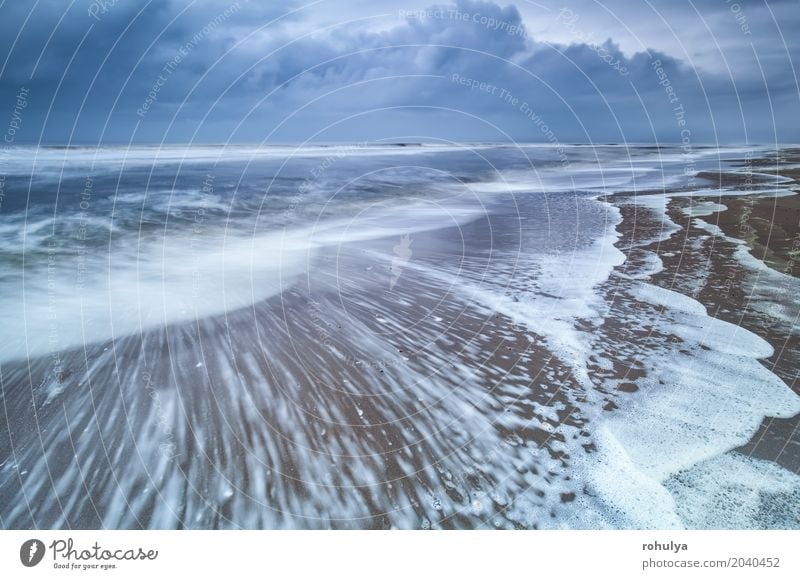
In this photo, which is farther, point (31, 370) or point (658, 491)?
point (31, 370)

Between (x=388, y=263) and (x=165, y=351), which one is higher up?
(x=388, y=263)

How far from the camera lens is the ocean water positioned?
3.54 metres

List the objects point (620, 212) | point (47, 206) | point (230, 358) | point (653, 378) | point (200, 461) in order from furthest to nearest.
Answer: point (47, 206), point (620, 212), point (230, 358), point (653, 378), point (200, 461)

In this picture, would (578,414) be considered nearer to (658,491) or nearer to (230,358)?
(658,491)

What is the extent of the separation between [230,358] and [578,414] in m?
3.93

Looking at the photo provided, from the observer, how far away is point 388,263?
830 centimetres

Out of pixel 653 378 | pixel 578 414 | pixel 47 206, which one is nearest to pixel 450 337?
pixel 578 414

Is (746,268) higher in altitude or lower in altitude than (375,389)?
higher

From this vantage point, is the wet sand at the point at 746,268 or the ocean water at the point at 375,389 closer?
the ocean water at the point at 375,389

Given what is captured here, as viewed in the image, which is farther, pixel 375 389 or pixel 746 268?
pixel 746 268

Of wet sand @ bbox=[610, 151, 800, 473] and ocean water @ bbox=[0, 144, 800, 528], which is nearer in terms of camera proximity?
ocean water @ bbox=[0, 144, 800, 528]

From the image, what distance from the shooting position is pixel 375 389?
4.74 metres

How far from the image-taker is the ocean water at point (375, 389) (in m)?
3.54
